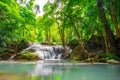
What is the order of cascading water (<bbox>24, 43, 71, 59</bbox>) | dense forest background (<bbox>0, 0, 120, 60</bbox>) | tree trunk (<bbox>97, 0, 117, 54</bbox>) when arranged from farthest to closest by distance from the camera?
cascading water (<bbox>24, 43, 71, 59</bbox>) < tree trunk (<bbox>97, 0, 117, 54</bbox>) < dense forest background (<bbox>0, 0, 120, 60</bbox>)

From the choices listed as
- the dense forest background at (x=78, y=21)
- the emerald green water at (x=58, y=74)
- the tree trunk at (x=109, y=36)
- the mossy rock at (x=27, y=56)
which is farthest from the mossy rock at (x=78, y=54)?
the emerald green water at (x=58, y=74)

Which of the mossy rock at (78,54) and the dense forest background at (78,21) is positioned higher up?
the dense forest background at (78,21)

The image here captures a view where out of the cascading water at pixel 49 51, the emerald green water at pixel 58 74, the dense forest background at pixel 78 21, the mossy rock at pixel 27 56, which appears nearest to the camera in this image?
the emerald green water at pixel 58 74

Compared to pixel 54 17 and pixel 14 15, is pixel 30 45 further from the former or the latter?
pixel 14 15

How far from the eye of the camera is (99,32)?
23.7m

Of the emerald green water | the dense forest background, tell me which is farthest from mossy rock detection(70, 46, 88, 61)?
the emerald green water

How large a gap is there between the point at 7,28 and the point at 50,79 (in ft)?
13.4

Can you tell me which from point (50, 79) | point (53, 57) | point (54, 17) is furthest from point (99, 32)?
point (50, 79)

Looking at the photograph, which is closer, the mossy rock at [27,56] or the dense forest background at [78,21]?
the dense forest background at [78,21]

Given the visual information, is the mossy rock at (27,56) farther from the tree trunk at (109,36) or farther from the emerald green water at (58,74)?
the emerald green water at (58,74)

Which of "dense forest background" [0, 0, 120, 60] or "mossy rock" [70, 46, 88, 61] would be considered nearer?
"dense forest background" [0, 0, 120, 60]

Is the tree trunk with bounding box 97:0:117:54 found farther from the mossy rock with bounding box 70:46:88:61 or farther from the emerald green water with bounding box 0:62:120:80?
the emerald green water with bounding box 0:62:120:80

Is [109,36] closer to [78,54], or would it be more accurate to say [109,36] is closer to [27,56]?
[78,54]

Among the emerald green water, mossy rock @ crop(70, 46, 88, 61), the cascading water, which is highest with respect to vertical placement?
the cascading water
